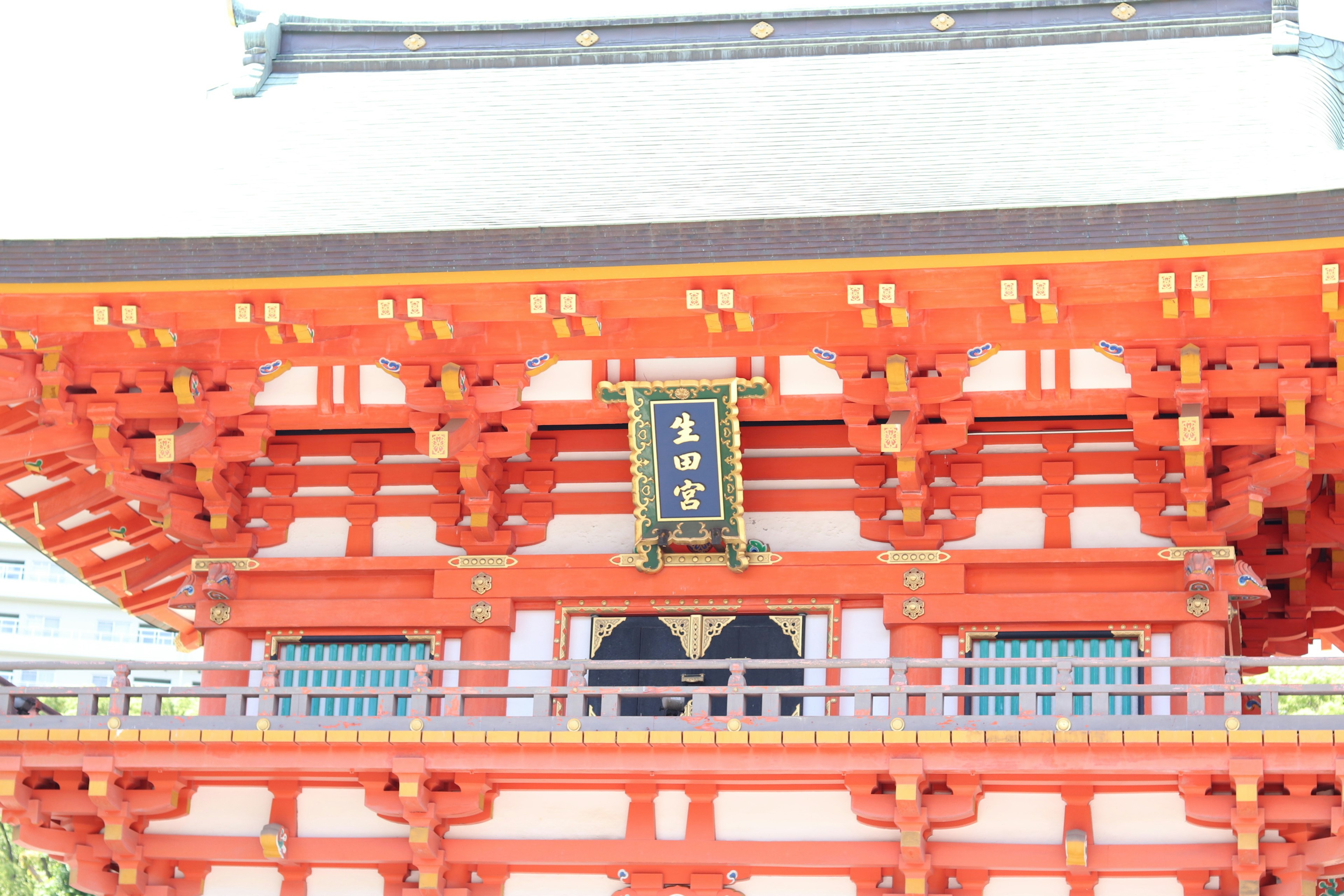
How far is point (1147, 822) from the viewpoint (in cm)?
1213

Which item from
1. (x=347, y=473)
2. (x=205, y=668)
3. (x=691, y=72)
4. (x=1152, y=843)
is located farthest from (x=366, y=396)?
(x=1152, y=843)

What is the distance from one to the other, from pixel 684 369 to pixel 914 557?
238 centimetres

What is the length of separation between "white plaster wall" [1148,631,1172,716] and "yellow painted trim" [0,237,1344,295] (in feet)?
10.2

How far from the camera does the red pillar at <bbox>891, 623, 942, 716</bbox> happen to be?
13297 mm

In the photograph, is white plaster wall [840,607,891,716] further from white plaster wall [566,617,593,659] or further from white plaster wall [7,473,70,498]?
white plaster wall [7,473,70,498]

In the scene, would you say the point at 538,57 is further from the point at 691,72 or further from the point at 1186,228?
the point at 1186,228

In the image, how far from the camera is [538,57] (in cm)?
1811

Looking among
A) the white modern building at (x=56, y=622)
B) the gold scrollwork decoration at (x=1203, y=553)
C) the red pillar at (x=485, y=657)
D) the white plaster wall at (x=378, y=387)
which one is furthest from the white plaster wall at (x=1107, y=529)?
the white modern building at (x=56, y=622)

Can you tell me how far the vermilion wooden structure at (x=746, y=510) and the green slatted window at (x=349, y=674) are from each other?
0.16m

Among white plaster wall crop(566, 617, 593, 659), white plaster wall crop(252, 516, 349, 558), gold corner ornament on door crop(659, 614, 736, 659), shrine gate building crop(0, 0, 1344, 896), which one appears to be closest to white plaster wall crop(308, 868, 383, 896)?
shrine gate building crop(0, 0, 1344, 896)

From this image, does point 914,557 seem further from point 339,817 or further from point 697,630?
point 339,817

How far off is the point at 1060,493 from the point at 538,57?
7.83 meters

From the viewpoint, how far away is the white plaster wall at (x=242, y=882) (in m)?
13.2

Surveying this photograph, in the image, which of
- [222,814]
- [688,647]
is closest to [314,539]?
[222,814]
